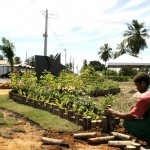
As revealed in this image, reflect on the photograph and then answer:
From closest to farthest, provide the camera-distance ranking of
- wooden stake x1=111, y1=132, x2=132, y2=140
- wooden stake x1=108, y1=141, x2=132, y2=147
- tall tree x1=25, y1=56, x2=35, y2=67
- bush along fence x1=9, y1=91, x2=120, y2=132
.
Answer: wooden stake x1=108, y1=141, x2=132, y2=147, wooden stake x1=111, y1=132, x2=132, y2=140, bush along fence x1=9, y1=91, x2=120, y2=132, tall tree x1=25, y1=56, x2=35, y2=67

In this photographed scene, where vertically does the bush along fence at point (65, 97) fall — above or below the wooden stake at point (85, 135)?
above

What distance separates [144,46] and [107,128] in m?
49.1

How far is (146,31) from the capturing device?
5647 centimetres

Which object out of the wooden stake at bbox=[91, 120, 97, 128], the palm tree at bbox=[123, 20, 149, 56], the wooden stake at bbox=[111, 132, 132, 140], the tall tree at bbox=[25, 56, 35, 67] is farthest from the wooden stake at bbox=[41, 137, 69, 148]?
the tall tree at bbox=[25, 56, 35, 67]

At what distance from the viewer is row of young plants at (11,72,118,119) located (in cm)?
944

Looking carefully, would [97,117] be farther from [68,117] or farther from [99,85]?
[99,85]

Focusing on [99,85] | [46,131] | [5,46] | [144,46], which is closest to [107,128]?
[46,131]

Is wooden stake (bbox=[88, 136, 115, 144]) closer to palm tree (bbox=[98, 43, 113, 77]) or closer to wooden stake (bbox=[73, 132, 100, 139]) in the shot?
wooden stake (bbox=[73, 132, 100, 139])

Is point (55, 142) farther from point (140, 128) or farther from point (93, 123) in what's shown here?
point (140, 128)

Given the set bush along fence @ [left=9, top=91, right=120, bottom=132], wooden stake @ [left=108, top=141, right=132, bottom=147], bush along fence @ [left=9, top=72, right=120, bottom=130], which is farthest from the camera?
bush along fence @ [left=9, top=72, right=120, bottom=130]

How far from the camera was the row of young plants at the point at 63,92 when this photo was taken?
9.44 metres

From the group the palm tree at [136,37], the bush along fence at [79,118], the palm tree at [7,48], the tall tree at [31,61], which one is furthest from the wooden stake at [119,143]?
the tall tree at [31,61]

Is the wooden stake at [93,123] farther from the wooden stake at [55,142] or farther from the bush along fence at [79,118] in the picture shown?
the wooden stake at [55,142]

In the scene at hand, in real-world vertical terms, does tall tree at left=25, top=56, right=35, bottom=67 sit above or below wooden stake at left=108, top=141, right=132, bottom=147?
above
